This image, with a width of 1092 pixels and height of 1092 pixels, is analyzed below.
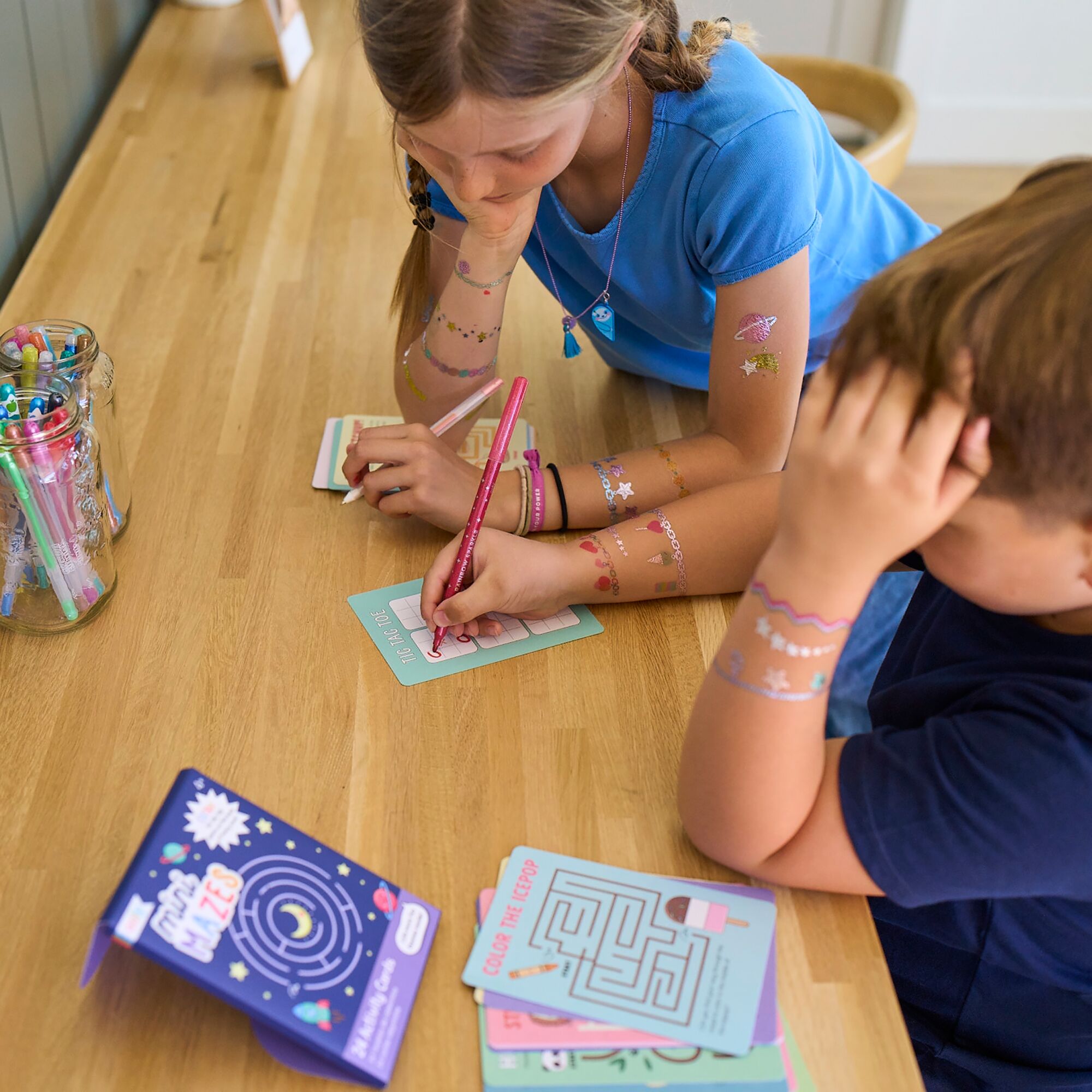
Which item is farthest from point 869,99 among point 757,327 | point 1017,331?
point 1017,331

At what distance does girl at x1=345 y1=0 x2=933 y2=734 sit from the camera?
84 centimetres

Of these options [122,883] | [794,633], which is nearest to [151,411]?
[122,883]

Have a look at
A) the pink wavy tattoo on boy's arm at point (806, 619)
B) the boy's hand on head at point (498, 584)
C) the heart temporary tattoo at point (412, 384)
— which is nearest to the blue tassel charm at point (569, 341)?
the heart temporary tattoo at point (412, 384)

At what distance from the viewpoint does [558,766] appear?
80cm

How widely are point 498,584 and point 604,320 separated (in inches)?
A: 16.6

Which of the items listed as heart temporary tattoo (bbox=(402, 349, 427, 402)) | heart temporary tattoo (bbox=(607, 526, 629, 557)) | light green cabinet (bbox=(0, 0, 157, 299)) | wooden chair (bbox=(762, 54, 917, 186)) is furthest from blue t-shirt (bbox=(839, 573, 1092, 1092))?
light green cabinet (bbox=(0, 0, 157, 299))

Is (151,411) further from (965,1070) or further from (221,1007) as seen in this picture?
(965,1070)

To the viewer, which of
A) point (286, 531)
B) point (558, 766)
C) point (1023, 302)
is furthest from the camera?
point (286, 531)

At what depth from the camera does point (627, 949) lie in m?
0.67

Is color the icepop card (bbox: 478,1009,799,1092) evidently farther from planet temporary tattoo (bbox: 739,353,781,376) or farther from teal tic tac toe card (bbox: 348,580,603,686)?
planet temporary tattoo (bbox: 739,353,781,376)

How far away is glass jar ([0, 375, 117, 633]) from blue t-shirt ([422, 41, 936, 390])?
20.1 inches

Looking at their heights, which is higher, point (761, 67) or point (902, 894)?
point (761, 67)

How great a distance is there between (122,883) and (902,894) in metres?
0.45

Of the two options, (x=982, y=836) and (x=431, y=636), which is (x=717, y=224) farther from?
(x=982, y=836)
